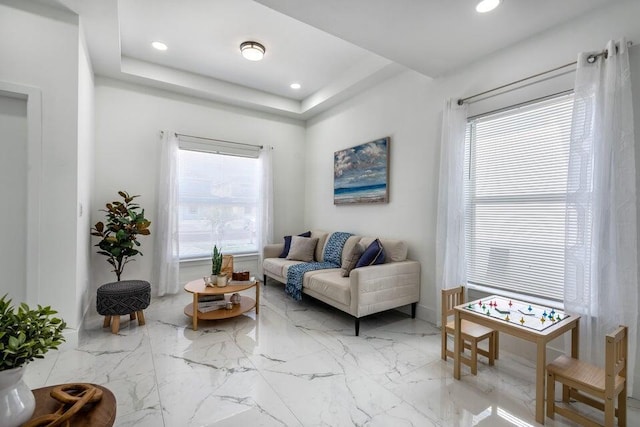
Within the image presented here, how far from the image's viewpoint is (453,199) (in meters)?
2.83

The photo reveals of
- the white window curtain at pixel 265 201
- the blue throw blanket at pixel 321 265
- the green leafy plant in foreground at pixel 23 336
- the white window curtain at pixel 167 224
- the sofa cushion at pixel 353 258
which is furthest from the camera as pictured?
the white window curtain at pixel 265 201

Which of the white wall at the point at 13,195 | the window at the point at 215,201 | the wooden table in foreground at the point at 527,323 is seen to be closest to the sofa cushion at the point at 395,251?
the wooden table in foreground at the point at 527,323

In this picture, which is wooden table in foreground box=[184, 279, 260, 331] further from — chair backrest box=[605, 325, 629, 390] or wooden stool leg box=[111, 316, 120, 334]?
chair backrest box=[605, 325, 629, 390]

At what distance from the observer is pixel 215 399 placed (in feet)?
6.11

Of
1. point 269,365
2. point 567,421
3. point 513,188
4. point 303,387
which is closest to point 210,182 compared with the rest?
point 269,365

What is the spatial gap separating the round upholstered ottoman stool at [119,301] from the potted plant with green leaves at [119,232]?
516 millimetres

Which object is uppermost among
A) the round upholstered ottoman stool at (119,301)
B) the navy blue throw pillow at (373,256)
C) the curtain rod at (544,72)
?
the curtain rod at (544,72)

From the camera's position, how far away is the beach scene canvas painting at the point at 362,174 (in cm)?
372

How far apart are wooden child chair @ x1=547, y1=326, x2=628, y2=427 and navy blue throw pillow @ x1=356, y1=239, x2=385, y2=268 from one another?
1.64 m

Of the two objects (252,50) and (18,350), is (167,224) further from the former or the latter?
(18,350)

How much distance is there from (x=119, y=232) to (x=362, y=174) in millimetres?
2993

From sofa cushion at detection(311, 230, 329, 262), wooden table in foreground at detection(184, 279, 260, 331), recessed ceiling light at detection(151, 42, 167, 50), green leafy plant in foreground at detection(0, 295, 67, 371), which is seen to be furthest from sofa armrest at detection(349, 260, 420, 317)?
recessed ceiling light at detection(151, 42, 167, 50)

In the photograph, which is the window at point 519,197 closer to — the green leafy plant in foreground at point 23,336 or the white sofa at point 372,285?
the white sofa at point 372,285

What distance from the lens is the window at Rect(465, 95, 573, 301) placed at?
2342mm
